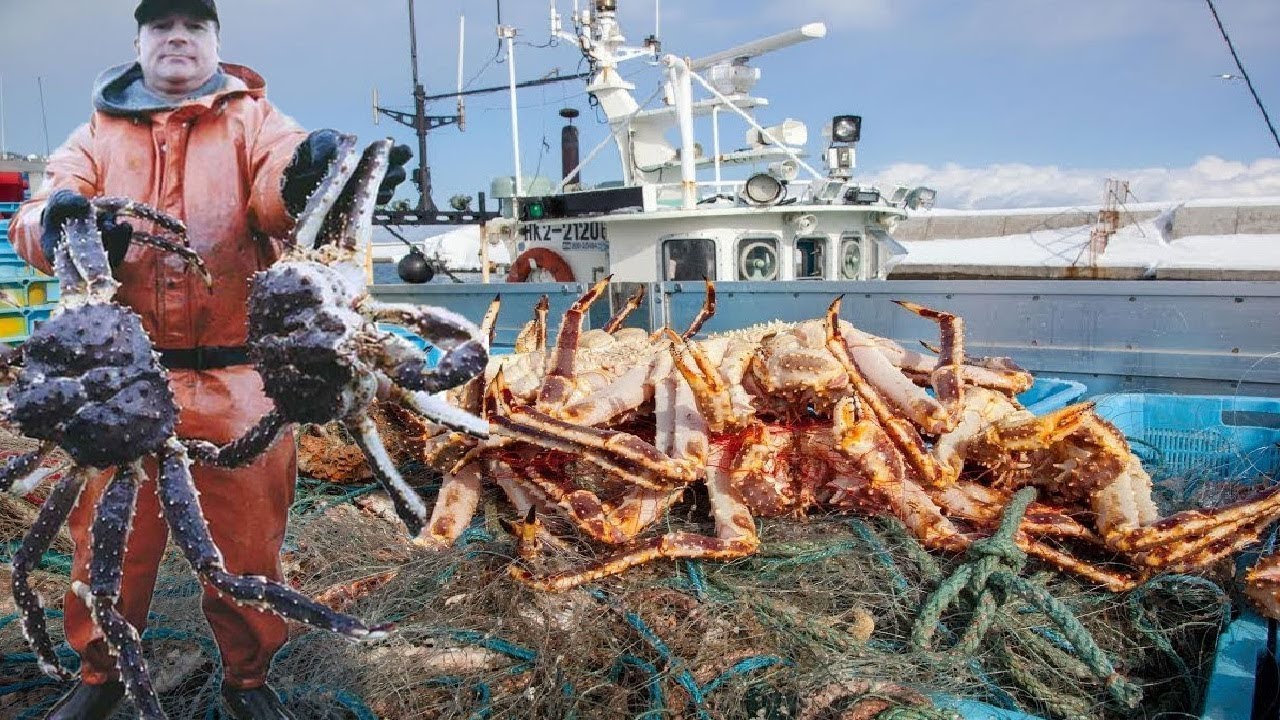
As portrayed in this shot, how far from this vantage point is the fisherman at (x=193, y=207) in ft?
5.24

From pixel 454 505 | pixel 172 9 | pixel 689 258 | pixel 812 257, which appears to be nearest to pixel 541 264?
pixel 689 258

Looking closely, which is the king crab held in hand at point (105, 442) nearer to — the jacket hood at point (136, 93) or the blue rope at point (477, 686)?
the jacket hood at point (136, 93)

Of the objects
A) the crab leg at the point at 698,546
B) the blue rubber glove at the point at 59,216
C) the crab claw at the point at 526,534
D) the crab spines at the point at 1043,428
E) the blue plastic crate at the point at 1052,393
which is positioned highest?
the blue rubber glove at the point at 59,216

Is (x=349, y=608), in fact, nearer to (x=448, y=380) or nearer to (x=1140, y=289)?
(x=448, y=380)

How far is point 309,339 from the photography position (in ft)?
4.45

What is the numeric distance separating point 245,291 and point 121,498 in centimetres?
44

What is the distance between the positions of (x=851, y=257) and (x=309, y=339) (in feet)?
28.1

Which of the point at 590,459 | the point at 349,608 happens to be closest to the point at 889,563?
the point at 590,459

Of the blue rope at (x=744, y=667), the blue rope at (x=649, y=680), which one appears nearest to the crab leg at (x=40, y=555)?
the blue rope at (x=649, y=680)

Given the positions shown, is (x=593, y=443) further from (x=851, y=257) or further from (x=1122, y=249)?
(x=1122, y=249)

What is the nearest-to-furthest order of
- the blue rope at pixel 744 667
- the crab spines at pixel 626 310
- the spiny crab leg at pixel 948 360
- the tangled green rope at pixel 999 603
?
1. the blue rope at pixel 744 667
2. the tangled green rope at pixel 999 603
3. the spiny crab leg at pixel 948 360
4. the crab spines at pixel 626 310

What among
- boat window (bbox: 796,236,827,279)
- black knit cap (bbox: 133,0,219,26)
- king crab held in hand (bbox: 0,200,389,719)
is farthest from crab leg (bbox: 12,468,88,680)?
boat window (bbox: 796,236,827,279)

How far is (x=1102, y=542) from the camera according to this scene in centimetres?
278

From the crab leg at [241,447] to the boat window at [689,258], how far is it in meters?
7.03
